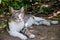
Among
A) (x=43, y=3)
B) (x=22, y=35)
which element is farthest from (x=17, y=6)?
(x=43, y=3)

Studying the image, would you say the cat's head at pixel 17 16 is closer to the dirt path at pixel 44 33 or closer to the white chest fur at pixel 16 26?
the white chest fur at pixel 16 26

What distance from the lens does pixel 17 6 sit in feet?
13.0

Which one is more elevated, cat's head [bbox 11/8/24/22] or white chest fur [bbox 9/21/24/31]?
cat's head [bbox 11/8/24/22]

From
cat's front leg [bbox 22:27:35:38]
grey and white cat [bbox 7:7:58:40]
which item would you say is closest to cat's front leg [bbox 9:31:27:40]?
grey and white cat [bbox 7:7:58:40]

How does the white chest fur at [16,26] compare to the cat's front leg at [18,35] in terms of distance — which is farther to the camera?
the white chest fur at [16,26]

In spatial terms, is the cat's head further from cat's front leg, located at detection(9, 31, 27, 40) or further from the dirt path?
the dirt path

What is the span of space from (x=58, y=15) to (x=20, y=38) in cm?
141

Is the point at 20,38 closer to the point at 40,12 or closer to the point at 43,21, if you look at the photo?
the point at 43,21

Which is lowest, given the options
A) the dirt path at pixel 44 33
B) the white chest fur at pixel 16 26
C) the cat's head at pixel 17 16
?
the dirt path at pixel 44 33

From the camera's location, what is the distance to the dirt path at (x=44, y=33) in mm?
3463

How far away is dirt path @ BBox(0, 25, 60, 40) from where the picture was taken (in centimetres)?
346

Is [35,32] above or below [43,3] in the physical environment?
below

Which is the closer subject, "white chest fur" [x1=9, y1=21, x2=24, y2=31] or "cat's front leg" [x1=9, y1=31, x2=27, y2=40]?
"cat's front leg" [x1=9, y1=31, x2=27, y2=40]

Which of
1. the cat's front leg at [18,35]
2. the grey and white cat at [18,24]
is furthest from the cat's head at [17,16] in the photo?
the cat's front leg at [18,35]
